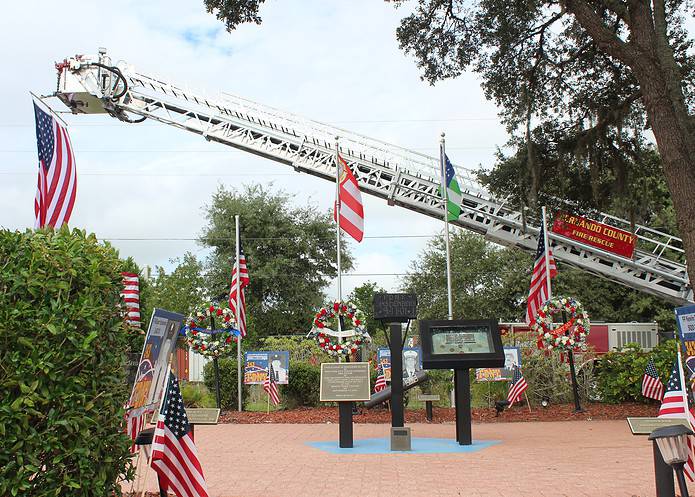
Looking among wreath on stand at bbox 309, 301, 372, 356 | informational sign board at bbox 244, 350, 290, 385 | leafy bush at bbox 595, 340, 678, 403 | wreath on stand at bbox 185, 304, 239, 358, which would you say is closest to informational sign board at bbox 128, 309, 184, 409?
wreath on stand at bbox 309, 301, 372, 356

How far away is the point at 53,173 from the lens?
1102 cm

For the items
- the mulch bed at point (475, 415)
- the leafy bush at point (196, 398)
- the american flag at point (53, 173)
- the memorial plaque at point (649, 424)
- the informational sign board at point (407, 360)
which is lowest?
the mulch bed at point (475, 415)

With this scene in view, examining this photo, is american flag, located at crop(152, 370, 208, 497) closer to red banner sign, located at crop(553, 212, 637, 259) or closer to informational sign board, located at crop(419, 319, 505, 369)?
informational sign board, located at crop(419, 319, 505, 369)

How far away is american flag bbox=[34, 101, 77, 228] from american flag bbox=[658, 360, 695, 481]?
28.3ft

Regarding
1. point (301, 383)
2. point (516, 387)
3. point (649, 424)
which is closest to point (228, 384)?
point (301, 383)

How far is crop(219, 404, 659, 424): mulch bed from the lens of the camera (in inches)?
642

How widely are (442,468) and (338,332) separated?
Result: 21.4 feet

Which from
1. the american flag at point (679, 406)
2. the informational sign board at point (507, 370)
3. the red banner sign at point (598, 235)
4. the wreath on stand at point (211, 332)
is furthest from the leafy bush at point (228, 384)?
the american flag at point (679, 406)

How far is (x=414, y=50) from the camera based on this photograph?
16.9 m

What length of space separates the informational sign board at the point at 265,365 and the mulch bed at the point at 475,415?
82cm

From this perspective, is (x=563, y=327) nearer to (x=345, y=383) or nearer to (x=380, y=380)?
(x=380, y=380)

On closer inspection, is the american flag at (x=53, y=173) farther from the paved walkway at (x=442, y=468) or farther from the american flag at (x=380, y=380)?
the american flag at (x=380, y=380)

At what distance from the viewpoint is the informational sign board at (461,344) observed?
38.3 ft

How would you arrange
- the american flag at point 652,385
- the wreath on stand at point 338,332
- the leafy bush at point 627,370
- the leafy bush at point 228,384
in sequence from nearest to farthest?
the american flag at point 652,385
the wreath on stand at point 338,332
the leafy bush at point 627,370
the leafy bush at point 228,384
